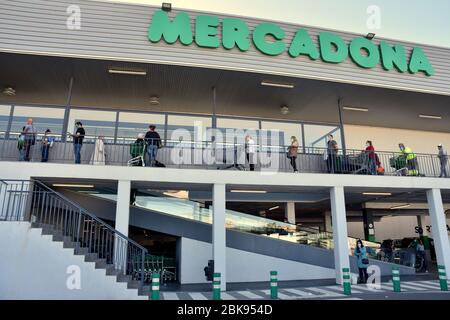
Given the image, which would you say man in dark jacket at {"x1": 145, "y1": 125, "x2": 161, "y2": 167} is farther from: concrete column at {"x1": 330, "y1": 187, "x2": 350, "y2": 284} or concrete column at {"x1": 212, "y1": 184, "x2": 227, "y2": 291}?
concrete column at {"x1": 330, "y1": 187, "x2": 350, "y2": 284}

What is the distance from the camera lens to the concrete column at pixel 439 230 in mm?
13539

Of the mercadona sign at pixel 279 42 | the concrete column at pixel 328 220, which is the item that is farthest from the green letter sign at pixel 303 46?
the concrete column at pixel 328 220

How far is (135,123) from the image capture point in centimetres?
1545

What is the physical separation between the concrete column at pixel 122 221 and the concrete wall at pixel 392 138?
42.0 feet

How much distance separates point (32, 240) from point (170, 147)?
661cm

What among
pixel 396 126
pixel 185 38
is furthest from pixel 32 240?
pixel 396 126

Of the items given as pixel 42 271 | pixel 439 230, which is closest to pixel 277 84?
pixel 439 230

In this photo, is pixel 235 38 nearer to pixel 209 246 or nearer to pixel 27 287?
pixel 209 246

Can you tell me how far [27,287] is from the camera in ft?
28.2

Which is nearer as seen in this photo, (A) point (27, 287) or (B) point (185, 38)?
(A) point (27, 287)

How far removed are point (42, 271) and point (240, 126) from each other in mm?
10679

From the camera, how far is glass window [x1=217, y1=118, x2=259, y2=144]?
16328 millimetres

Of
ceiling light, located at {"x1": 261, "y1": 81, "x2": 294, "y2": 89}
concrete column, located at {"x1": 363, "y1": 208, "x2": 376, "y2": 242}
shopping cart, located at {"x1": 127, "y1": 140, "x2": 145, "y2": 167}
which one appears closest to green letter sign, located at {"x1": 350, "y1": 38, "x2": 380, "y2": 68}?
ceiling light, located at {"x1": 261, "y1": 81, "x2": 294, "y2": 89}

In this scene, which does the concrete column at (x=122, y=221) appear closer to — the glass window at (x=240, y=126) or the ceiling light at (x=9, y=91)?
the glass window at (x=240, y=126)
